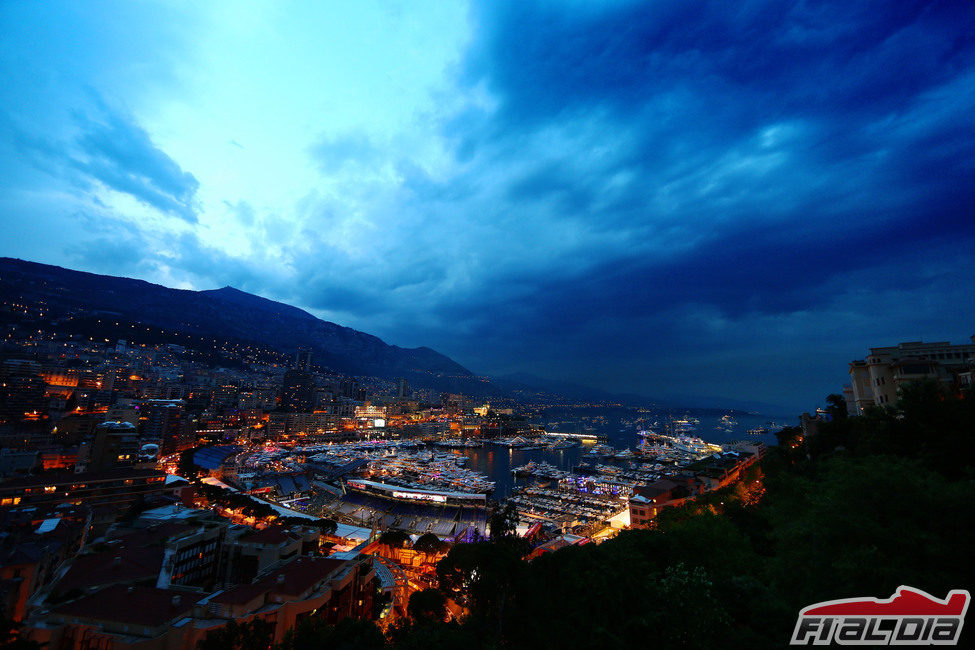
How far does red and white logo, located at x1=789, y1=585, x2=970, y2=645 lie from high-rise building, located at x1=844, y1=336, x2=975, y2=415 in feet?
60.3

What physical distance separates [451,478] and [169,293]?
168m

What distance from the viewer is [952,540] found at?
231 inches

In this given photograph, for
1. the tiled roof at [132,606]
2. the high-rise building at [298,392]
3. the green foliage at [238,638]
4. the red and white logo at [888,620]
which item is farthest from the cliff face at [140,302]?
the red and white logo at [888,620]

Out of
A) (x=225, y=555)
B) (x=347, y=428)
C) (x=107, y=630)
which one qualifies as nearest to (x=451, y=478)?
(x=225, y=555)

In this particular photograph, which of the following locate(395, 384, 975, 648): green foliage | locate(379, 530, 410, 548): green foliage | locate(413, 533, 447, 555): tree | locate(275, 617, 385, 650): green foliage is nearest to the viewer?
locate(395, 384, 975, 648): green foliage

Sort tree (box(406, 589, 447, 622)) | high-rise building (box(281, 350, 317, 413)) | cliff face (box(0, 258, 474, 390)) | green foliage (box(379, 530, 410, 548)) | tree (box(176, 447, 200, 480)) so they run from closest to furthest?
1. tree (box(406, 589, 447, 622))
2. green foliage (box(379, 530, 410, 548))
3. tree (box(176, 447, 200, 480))
4. high-rise building (box(281, 350, 317, 413))
5. cliff face (box(0, 258, 474, 390))

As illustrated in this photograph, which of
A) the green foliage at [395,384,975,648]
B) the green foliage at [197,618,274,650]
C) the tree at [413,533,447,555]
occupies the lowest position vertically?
the tree at [413,533,447,555]

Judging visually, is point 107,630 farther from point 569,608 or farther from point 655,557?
point 655,557

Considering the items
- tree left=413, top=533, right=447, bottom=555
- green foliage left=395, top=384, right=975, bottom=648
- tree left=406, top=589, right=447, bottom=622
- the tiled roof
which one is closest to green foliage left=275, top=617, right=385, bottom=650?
green foliage left=395, top=384, right=975, bottom=648

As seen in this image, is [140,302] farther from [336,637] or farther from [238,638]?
[336,637]

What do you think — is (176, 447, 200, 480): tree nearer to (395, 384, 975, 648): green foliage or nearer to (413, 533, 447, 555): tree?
(413, 533, 447, 555): tree

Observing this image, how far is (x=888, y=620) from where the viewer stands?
521 centimetres

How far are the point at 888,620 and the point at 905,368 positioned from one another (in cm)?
2045

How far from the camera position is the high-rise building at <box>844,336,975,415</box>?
18.5 meters
